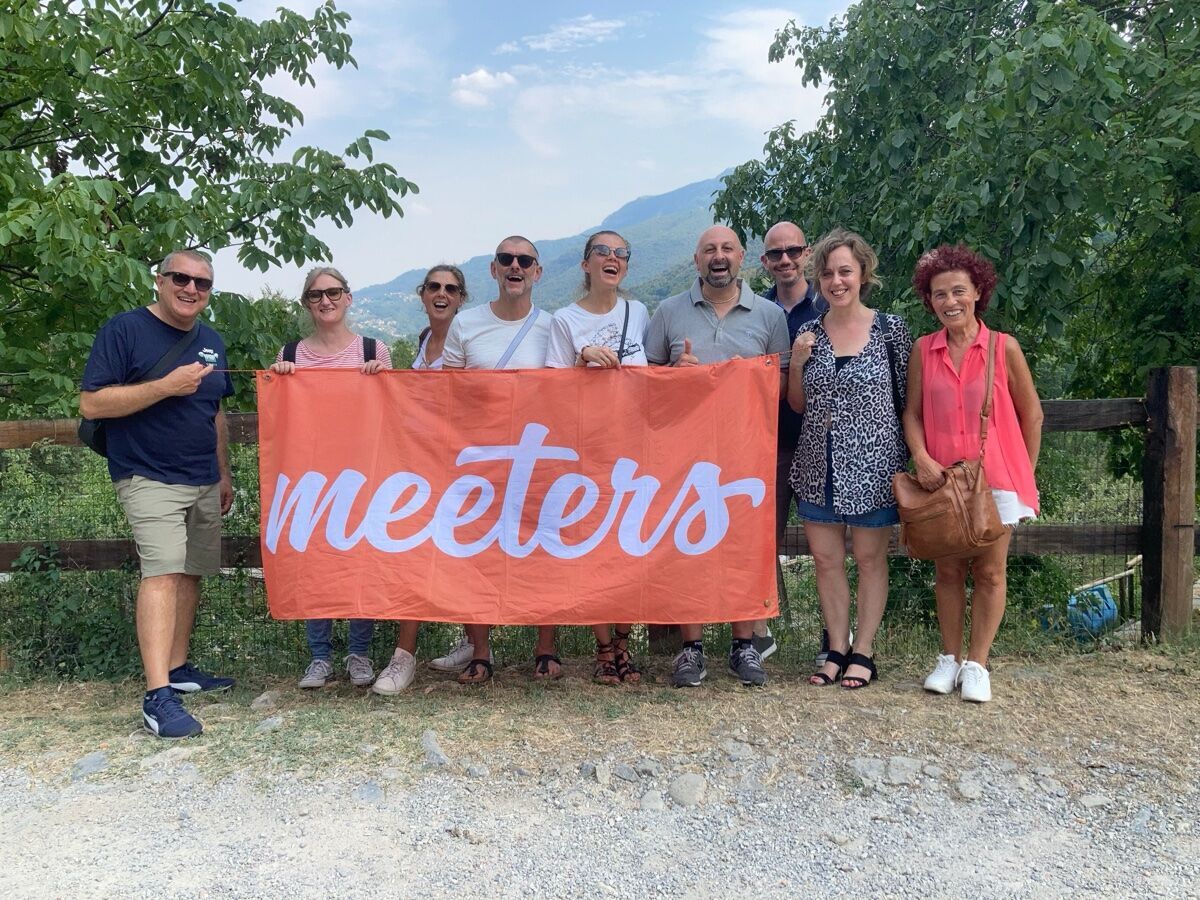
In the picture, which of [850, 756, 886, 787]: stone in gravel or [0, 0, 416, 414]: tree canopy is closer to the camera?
[850, 756, 886, 787]: stone in gravel

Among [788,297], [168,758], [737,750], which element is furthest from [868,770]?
[168,758]

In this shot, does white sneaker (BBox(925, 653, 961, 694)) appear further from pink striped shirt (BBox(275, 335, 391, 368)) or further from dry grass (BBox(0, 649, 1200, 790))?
pink striped shirt (BBox(275, 335, 391, 368))

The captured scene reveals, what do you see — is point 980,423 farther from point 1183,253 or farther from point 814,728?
point 1183,253

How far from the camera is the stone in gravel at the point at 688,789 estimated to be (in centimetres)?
339

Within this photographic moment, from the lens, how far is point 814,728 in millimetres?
3965

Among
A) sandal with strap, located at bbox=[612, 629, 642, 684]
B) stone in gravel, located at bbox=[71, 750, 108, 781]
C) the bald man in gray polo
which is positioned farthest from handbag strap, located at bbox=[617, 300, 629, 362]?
stone in gravel, located at bbox=[71, 750, 108, 781]

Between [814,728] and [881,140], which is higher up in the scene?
[881,140]

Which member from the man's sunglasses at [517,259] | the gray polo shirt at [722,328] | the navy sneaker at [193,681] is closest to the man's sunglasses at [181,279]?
the man's sunglasses at [517,259]

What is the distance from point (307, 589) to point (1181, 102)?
18.0 feet

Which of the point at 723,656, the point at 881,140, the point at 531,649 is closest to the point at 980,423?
the point at 723,656

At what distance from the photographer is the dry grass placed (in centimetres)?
377

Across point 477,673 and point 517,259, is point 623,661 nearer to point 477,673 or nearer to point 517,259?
point 477,673

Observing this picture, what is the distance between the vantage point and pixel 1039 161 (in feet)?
17.1

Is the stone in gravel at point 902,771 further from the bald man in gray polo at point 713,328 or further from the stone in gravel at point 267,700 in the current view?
the stone in gravel at point 267,700
